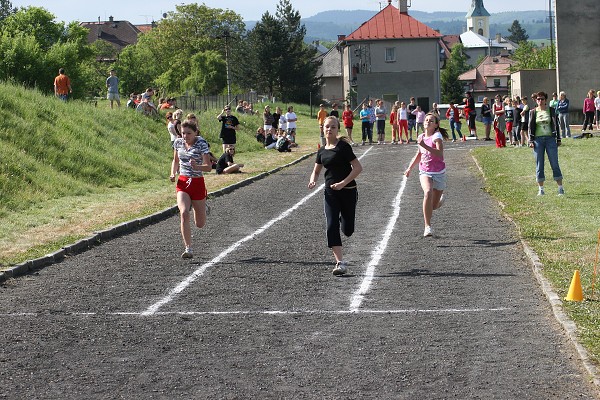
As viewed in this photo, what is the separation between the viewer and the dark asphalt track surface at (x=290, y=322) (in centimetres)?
727

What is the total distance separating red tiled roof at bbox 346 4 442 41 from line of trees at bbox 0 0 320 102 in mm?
5542

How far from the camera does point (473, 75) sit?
16862cm

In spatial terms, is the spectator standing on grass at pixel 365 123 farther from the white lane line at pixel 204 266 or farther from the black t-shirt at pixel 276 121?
the white lane line at pixel 204 266

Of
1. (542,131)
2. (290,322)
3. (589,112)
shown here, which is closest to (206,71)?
(589,112)

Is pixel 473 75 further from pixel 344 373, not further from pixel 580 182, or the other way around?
pixel 344 373

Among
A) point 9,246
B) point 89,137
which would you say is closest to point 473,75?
point 89,137

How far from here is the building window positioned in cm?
9594

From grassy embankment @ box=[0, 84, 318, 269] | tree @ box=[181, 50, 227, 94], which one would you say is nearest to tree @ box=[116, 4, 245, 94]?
tree @ box=[181, 50, 227, 94]

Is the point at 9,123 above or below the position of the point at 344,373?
above

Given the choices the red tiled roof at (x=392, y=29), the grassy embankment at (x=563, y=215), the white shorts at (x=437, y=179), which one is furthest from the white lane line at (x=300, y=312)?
the red tiled roof at (x=392, y=29)

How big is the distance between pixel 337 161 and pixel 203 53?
316ft

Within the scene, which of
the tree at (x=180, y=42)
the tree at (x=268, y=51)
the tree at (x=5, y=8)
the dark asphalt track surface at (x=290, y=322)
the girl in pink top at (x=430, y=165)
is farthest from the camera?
the tree at (x=5, y=8)

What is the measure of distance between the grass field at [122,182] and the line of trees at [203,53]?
22.7 metres

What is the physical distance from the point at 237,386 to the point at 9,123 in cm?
2107
